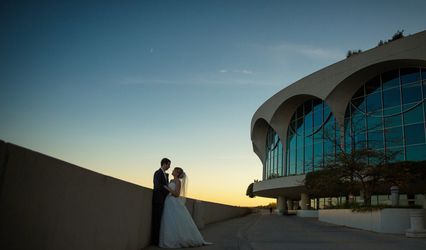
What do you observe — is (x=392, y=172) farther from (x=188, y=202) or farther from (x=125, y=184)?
(x=125, y=184)

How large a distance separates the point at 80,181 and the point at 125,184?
2121 millimetres

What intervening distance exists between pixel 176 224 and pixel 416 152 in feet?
91.1

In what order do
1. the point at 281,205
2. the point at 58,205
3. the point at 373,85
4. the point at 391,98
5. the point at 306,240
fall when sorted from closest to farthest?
the point at 58,205 < the point at 306,240 < the point at 391,98 < the point at 373,85 < the point at 281,205

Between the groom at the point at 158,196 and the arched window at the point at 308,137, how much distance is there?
31920 millimetres

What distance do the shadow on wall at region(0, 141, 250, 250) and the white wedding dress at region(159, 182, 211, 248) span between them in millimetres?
1452

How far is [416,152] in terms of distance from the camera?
102 ft

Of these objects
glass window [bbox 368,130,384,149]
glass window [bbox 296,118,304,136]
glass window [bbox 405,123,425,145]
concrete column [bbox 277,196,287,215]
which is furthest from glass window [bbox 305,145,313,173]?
concrete column [bbox 277,196,287,215]

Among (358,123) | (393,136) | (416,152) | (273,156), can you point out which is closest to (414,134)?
(416,152)

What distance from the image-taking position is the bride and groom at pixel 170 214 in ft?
28.8

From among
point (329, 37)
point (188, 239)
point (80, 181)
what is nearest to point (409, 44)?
point (329, 37)

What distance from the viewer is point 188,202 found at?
55.0ft

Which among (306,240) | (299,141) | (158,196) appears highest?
(299,141)

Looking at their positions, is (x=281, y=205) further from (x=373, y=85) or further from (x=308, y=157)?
(x=373, y=85)

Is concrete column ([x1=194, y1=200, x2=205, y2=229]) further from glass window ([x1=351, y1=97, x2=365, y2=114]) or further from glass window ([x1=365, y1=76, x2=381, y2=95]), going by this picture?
glass window ([x1=365, y1=76, x2=381, y2=95])
